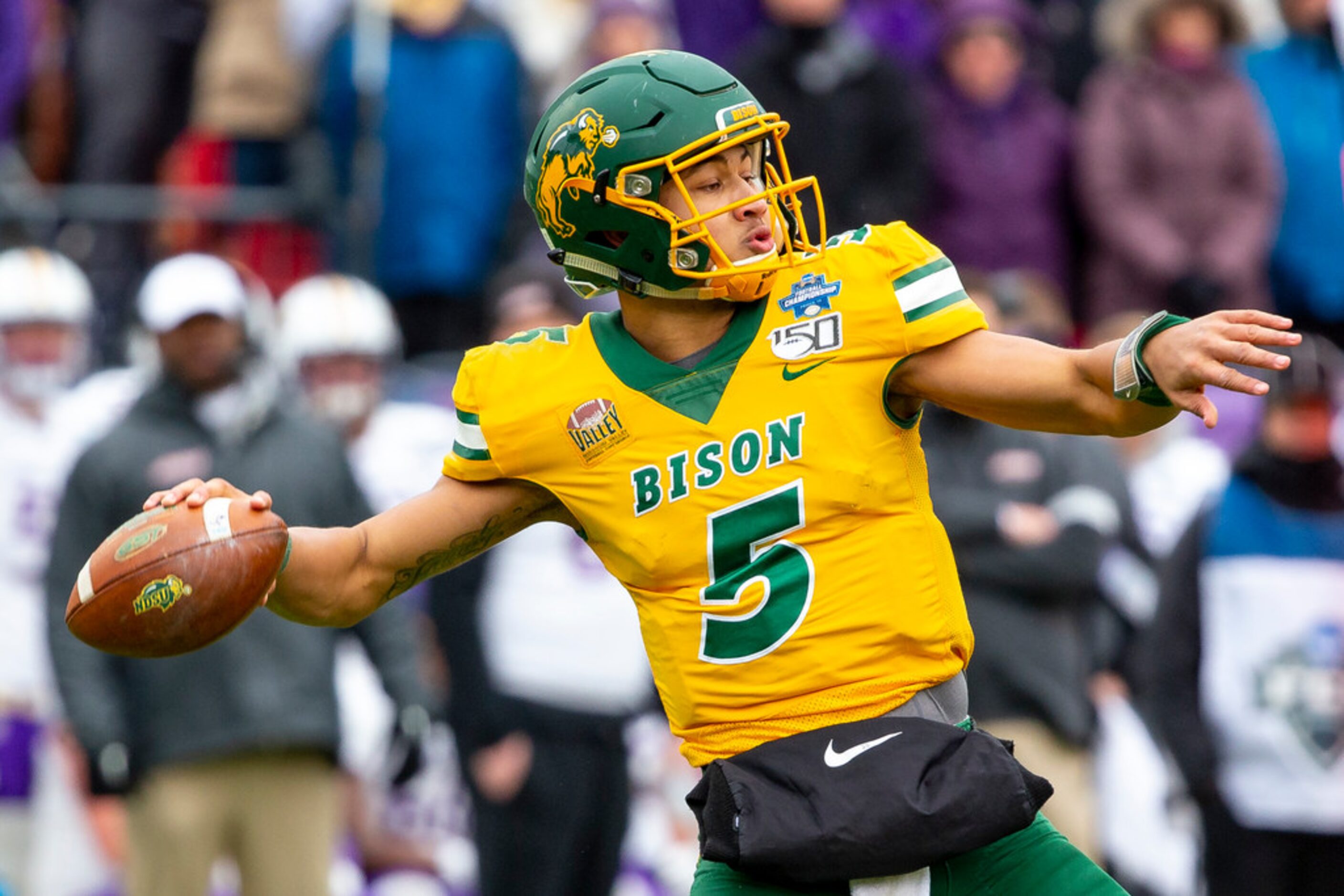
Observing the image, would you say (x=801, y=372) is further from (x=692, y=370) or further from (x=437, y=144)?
(x=437, y=144)

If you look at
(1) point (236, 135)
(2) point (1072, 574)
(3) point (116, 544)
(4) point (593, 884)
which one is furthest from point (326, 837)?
(1) point (236, 135)

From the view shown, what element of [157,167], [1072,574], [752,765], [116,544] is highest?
[116,544]

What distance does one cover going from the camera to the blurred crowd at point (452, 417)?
6.66m

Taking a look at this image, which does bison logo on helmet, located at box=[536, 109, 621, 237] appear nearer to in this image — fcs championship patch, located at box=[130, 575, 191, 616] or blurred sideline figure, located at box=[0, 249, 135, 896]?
fcs championship patch, located at box=[130, 575, 191, 616]

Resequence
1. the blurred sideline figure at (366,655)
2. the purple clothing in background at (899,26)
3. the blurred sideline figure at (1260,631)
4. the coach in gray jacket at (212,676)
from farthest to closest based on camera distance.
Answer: the purple clothing in background at (899,26) < the blurred sideline figure at (366,655) < the blurred sideline figure at (1260,631) < the coach in gray jacket at (212,676)

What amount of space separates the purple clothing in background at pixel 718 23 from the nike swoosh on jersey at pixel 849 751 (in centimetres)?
625

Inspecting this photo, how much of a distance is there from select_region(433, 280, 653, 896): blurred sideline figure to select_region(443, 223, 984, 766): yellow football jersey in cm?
326

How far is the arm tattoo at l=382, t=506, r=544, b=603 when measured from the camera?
396 cm

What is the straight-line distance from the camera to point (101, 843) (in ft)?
23.7

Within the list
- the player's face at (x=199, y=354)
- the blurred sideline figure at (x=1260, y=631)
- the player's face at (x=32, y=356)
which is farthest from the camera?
the player's face at (x=32, y=356)

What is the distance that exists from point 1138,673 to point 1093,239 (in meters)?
2.64

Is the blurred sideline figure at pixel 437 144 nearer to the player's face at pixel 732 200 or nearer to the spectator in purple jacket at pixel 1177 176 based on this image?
the spectator in purple jacket at pixel 1177 176

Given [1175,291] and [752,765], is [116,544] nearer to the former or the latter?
[752,765]

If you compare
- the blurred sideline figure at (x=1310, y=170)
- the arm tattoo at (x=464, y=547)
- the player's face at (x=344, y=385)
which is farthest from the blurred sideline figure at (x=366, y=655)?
the blurred sideline figure at (x=1310, y=170)
